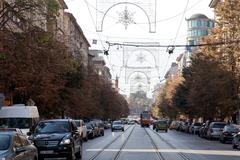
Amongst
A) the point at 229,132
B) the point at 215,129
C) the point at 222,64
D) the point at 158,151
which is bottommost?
the point at 158,151

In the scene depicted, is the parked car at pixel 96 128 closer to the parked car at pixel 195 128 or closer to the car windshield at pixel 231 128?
the parked car at pixel 195 128

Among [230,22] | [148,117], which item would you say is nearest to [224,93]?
[230,22]

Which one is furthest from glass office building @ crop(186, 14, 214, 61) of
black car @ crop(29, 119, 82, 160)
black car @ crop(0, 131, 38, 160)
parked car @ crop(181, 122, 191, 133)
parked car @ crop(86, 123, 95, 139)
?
black car @ crop(0, 131, 38, 160)

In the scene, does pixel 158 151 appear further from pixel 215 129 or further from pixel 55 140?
pixel 215 129

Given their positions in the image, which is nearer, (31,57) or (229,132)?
(31,57)

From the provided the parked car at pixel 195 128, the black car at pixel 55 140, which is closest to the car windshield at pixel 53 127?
the black car at pixel 55 140

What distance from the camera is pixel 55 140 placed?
25000mm

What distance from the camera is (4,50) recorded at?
1036 inches

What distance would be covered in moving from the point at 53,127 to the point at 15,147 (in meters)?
9.35

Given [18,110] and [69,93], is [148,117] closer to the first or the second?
[69,93]

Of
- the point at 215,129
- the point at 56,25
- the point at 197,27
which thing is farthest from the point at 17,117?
the point at 197,27

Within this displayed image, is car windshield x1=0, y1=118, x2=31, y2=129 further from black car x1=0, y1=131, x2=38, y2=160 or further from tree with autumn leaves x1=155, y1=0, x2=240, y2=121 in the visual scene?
tree with autumn leaves x1=155, y1=0, x2=240, y2=121

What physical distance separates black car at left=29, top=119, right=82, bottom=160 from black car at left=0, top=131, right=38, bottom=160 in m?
6.29

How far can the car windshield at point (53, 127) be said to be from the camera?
25906 mm
